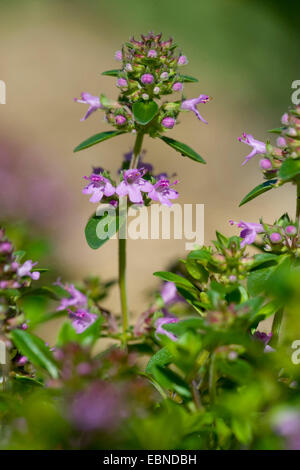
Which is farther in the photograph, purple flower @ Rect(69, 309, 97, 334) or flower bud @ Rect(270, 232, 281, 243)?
purple flower @ Rect(69, 309, 97, 334)

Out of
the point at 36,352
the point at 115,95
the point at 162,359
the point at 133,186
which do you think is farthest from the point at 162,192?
the point at 115,95

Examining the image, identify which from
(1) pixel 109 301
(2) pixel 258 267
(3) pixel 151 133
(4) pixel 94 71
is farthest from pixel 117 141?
(2) pixel 258 267

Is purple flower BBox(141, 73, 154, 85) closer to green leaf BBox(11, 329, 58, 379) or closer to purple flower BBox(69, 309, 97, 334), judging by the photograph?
purple flower BBox(69, 309, 97, 334)

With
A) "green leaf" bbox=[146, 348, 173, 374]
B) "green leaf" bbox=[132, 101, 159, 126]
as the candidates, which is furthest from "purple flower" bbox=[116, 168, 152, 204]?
"green leaf" bbox=[146, 348, 173, 374]

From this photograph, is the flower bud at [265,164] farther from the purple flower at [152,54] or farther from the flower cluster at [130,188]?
the purple flower at [152,54]

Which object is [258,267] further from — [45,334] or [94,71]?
[94,71]

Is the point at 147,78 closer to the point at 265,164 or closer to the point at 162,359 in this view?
the point at 265,164

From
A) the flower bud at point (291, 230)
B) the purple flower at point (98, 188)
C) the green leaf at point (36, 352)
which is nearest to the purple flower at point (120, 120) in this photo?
the purple flower at point (98, 188)
